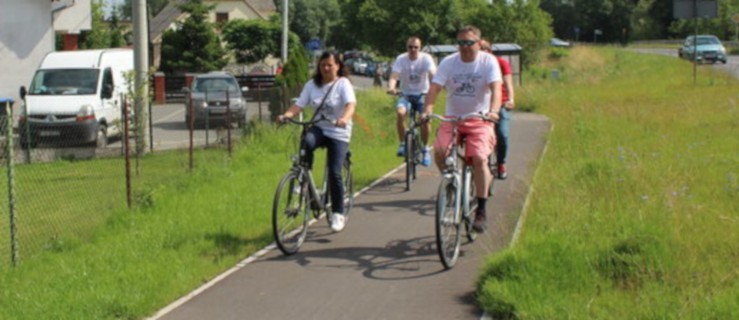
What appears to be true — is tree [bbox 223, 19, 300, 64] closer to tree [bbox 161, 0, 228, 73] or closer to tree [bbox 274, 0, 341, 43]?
tree [bbox 161, 0, 228, 73]

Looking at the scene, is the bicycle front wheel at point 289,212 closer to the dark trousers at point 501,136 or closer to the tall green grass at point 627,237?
the tall green grass at point 627,237

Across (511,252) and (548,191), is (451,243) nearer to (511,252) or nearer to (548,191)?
(511,252)

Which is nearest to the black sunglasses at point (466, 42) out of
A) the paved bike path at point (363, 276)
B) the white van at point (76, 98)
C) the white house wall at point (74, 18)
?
the paved bike path at point (363, 276)

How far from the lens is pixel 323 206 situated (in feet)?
29.6

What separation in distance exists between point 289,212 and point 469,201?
1508 mm

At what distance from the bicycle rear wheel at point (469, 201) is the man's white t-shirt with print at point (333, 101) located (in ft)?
4.03

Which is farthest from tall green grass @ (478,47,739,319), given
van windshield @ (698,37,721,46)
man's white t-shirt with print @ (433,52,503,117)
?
van windshield @ (698,37,721,46)

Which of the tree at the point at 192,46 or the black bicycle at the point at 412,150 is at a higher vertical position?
the tree at the point at 192,46

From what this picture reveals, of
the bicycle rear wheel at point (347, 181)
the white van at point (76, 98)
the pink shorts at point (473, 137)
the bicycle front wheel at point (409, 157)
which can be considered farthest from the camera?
the white van at point (76, 98)

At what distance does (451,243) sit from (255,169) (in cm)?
776

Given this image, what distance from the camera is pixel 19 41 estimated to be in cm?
3403

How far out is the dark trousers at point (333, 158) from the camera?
8789 mm

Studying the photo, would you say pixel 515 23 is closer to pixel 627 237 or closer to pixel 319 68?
pixel 319 68

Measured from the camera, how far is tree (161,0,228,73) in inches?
2320
